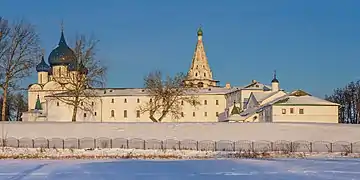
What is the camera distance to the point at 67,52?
8419 centimetres

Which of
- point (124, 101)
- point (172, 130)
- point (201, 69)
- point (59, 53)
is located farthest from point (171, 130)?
point (201, 69)

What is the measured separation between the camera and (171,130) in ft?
122

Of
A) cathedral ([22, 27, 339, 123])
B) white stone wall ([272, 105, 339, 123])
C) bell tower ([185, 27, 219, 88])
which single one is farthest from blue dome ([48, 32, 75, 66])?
bell tower ([185, 27, 219, 88])

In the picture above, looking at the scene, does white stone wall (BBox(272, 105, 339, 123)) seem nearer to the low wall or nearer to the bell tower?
the low wall

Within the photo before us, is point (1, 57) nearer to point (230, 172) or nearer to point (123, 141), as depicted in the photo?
point (123, 141)

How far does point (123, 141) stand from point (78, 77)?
14.0 m

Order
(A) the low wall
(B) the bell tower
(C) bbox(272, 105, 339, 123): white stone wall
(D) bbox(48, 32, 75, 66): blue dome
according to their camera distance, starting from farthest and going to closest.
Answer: (B) the bell tower, (D) bbox(48, 32, 75, 66): blue dome, (C) bbox(272, 105, 339, 123): white stone wall, (A) the low wall

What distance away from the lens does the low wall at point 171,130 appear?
36969 millimetres

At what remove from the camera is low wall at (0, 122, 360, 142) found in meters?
37.0

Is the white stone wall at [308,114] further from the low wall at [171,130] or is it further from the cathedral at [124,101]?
the low wall at [171,130]

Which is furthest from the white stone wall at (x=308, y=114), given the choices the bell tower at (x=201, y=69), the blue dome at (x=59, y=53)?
the bell tower at (x=201, y=69)

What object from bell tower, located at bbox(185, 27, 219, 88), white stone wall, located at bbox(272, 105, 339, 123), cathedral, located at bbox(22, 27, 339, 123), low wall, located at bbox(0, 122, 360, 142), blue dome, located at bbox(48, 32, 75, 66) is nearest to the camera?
low wall, located at bbox(0, 122, 360, 142)

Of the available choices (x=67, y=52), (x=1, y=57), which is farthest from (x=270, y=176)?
(x=67, y=52)

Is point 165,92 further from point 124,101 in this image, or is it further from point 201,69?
point 201,69
